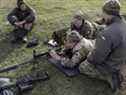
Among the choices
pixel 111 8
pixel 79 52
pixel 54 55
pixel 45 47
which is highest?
pixel 111 8

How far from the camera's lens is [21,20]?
9.16m

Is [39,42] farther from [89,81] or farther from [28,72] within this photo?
[89,81]

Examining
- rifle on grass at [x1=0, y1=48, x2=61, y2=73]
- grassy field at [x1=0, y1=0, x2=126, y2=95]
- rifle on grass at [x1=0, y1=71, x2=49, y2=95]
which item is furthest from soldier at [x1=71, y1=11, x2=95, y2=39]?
rifle on grass at [x1=0, y1=71, x2=49, y2=95]

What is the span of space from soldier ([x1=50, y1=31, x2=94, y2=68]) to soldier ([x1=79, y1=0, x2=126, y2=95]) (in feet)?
0.57

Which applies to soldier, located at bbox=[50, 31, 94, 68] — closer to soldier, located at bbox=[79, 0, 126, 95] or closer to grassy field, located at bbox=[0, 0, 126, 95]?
soldier, located at bbox=[79, 0, 126, 95]

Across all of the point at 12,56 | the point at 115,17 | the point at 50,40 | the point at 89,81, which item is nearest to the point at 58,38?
the point at 50,40

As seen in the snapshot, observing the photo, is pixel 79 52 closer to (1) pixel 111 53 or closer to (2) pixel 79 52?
(2) pixel 79 52

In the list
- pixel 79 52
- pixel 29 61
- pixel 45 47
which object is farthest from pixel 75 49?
pixel 45 47

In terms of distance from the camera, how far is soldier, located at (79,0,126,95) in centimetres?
622

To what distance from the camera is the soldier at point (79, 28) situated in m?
7.66

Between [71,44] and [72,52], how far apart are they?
161 millimetres

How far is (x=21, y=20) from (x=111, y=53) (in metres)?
3.44

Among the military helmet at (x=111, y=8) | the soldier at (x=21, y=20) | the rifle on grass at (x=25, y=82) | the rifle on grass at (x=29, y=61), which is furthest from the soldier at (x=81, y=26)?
the soldier at (x=21, y=20)

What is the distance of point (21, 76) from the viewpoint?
7219 mm
